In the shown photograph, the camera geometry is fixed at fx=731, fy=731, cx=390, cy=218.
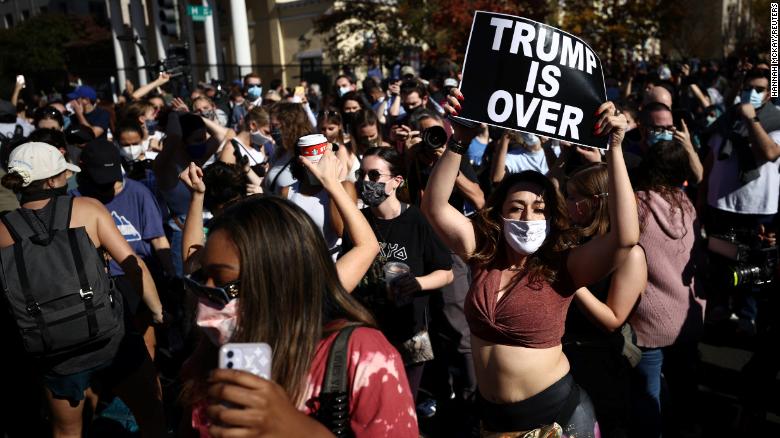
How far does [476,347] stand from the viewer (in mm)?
3139

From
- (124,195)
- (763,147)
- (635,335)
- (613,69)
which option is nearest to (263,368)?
(635,335)

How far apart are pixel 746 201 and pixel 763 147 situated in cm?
52

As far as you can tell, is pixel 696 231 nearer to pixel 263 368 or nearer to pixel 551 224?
pixel 551 224

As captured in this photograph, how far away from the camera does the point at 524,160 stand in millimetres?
6555

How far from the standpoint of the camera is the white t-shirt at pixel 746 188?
606cm

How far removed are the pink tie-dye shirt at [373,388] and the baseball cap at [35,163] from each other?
7.92 ft

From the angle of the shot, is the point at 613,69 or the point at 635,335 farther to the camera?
the point at 613,69

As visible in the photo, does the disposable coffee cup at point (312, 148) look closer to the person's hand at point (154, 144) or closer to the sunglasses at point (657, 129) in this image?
the sunglasses at point (657, 129)

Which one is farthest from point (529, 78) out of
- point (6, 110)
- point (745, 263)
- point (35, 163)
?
point (6, 110)

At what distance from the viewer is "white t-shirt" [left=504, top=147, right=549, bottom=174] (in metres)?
6.48

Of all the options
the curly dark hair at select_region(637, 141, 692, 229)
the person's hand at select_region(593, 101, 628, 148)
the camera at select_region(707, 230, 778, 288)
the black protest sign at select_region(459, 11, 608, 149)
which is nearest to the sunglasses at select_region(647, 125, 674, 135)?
the camera at select_region(707, 230, 778, 288)

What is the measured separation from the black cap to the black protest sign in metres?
2.76

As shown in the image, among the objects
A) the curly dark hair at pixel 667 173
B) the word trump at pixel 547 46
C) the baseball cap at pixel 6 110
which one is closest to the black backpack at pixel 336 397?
the word trump at pixel 547 46

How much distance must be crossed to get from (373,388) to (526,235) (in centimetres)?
154
